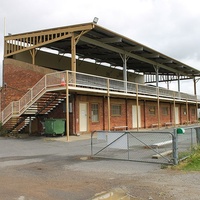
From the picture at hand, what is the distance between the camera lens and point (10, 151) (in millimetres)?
13250

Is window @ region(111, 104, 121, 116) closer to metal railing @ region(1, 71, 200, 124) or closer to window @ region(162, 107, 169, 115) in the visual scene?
metal railing @ region(1, 71, 200, 124)

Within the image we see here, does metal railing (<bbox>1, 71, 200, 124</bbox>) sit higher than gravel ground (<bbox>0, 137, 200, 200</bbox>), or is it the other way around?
metal railing (<bbox>1, 71, 200, 124</bbox>)

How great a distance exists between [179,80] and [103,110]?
→ 65.0ft

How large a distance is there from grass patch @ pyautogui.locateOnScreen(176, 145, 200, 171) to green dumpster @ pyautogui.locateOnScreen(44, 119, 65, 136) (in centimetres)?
1032

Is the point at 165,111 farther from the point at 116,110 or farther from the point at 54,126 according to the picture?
the point at 54,126

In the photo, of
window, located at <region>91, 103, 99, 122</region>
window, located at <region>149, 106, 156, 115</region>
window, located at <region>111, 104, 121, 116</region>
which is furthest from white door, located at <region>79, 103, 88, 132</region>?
window, located at <region>149, 106, 156, 115</region>

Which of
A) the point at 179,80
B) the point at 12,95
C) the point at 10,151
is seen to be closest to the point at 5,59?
the point at 12,95

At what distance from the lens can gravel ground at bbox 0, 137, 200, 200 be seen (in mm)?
6004

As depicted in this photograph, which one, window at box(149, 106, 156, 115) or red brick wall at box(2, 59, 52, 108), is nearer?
red brick wall at box(2, 59, 52, 108)

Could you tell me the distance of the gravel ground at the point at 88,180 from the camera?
600 centimetres

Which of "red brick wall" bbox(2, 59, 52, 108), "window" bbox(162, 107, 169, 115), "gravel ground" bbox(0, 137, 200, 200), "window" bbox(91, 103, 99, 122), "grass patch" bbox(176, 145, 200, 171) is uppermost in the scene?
"red brick wall" bbox(2, 59, 52, 108)

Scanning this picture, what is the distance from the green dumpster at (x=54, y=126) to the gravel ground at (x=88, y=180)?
7315mm

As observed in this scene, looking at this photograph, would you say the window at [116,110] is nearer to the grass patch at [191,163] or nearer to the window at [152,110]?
the window at [152,110]

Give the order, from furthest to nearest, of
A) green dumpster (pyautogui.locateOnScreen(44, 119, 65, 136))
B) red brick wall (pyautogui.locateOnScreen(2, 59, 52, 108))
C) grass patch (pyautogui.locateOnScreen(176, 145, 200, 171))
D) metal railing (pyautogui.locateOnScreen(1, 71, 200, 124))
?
red brick wall (pyautogui.locateOnScreen(2, 59, 52, 108)), green dumpster (pyautogui.locateOnScreen(44, 119, 65, 136)), metal railing (pyautogui.locateOnScreen(1, 71, 200, 124)), grass patch (pyautogui.locateOnScreen(176, 145, 200, 171))
